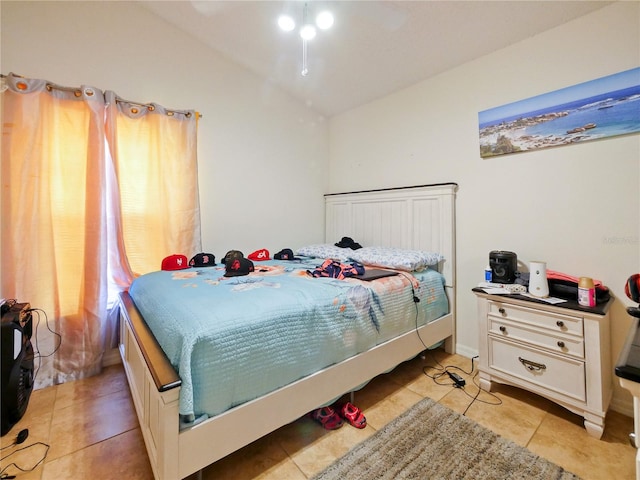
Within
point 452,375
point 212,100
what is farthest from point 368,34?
point 452,375

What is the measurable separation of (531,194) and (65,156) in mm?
3451

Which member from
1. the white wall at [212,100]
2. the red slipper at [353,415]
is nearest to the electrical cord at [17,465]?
the red slipper at [353,415]

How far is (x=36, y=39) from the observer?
1.97 meters

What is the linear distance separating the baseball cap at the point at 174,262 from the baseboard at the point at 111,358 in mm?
805

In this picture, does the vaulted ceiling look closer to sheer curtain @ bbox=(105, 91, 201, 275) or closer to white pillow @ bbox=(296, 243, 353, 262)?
sheer curtain @ bbox=(105, 91, 201, 275)

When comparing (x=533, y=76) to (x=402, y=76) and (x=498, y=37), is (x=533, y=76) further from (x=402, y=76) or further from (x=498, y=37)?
(x=402, y=76)

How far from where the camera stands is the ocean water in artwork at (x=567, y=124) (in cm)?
172

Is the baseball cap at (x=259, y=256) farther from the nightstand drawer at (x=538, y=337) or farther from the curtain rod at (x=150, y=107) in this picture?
the nightstand drawer at (x=538, y=337)

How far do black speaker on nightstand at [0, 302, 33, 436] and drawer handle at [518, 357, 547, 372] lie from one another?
2.96 meters

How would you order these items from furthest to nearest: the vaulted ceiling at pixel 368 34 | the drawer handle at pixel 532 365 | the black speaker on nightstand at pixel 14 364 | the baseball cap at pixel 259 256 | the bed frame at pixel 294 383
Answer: the baseball cap at pixel 259 256 < the vaulted ceiling at pixel 368 34 < the drawer handle at pixel 532 365 < the black speaker on nightstand at pixel 14 364 < the bed frame at pixel 294 383

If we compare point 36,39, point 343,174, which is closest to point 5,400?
point 36,39

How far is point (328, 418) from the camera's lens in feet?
5.11

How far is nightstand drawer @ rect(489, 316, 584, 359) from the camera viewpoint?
1578 millimetres

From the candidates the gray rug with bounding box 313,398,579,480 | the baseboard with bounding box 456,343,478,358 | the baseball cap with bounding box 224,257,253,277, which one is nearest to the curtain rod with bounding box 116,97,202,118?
the baseball cap with bounding box 224,257,253,277
